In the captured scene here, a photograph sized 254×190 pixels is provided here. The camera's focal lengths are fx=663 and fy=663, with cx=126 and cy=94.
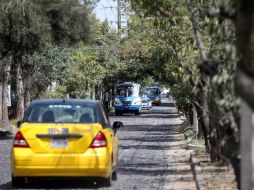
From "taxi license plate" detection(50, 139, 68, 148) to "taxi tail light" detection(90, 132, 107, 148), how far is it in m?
0.45

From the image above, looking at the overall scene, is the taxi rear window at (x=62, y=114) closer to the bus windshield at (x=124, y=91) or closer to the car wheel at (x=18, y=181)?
the car wheel at (x=18, y=181)

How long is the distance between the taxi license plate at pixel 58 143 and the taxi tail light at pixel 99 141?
1.46 feet

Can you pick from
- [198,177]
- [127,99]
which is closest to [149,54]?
[198,177]

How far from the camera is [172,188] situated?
1234 centimetres

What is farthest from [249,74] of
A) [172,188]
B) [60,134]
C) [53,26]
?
[53,26]

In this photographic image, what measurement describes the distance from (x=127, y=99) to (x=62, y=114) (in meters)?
44.8

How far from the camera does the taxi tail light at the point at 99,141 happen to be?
11.2 meters

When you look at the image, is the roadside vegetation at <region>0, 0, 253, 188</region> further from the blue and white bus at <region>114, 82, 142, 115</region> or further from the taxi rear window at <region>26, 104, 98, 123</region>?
the taxi rear window at <region>26, 104, 98, 123</region>

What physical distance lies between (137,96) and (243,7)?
175ft

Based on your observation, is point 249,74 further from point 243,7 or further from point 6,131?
point 6,131

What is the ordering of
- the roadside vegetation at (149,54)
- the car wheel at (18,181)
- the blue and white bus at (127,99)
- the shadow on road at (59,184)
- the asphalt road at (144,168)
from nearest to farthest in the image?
the roadside vegetation at (149,54)
the car wheel at (18,181)
the shadow on road at (59,184)
the asphalt road at (144,168)
the blue and white bus at (127,99)

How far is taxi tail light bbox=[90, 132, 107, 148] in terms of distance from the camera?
1120 centimetres

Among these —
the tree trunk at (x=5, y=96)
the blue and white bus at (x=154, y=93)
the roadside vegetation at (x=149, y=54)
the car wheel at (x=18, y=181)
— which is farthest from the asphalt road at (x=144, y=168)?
the blue and white bus at (x=154, y=93)

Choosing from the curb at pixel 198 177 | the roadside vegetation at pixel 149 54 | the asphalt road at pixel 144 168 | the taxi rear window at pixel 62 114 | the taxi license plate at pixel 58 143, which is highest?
the roadside vegetation at pixel 149 54
